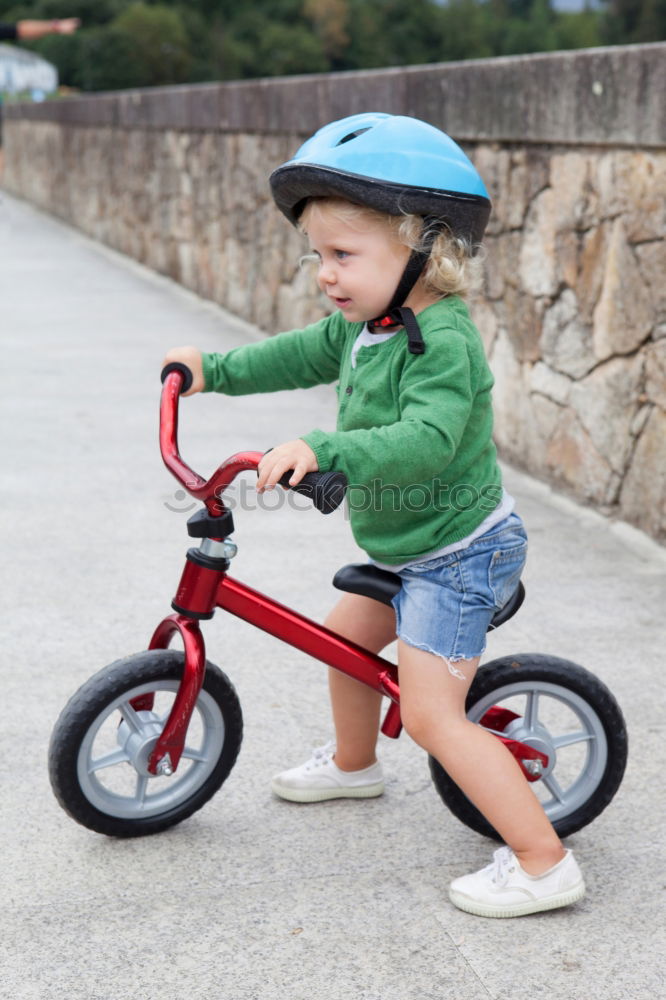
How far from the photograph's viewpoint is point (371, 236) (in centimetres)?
213

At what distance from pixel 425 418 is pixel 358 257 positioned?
319mm

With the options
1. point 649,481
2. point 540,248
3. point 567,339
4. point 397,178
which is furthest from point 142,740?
point 540,248

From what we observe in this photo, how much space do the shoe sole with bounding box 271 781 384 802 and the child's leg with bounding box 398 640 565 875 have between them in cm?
47

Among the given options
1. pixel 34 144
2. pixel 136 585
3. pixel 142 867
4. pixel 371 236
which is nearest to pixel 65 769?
pixel 142 867

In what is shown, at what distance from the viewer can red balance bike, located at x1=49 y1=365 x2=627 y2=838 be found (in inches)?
90.4

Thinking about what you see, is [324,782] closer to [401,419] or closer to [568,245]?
[401,419]

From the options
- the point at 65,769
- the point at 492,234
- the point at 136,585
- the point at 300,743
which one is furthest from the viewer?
the point at 492,234

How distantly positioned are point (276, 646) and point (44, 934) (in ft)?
4.45

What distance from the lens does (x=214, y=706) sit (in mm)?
2475

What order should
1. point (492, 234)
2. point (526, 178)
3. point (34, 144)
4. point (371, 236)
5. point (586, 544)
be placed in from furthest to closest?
point (34, 144)
point (492, 234)
point (526, 178)
point (586, 544)
point (371, 236)

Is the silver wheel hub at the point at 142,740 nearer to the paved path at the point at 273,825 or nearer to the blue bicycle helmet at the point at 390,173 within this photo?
the paved path at the point at 273,825

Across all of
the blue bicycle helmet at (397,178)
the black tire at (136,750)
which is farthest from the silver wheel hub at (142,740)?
the blue bicycle helmet at (397,178)

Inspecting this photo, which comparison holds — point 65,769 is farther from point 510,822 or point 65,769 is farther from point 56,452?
point 56,452

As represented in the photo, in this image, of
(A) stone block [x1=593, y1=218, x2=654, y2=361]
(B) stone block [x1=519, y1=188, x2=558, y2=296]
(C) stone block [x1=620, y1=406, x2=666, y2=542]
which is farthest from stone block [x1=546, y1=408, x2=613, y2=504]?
(B) stone block [x1=519, y1=188, x2=558, y2=296]
